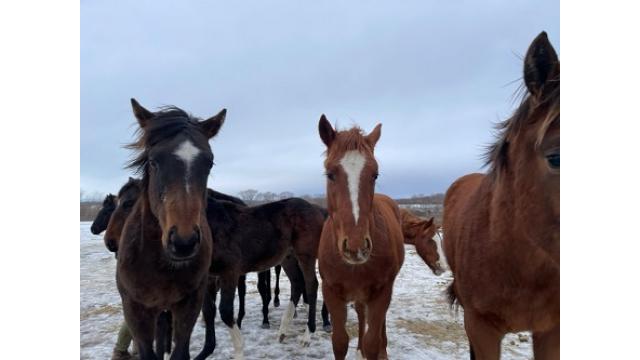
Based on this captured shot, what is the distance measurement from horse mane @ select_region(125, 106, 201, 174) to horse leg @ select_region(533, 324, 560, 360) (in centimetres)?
288

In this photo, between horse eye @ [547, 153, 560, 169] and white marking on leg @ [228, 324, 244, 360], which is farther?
white marking on leg @ [228, 324, 244, 360]

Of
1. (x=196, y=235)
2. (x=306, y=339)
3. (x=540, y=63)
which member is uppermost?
(x=540, y=63)

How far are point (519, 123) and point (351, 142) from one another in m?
1.62

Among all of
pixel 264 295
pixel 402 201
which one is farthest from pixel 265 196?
pixel 402 201

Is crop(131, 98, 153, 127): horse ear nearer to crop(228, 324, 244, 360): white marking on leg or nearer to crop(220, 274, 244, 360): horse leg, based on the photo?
crop(220, 274, 244, 360): horse leg

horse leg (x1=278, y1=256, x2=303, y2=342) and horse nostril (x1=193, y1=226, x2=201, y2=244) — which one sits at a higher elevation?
horse nostril (x1=193, y1=226, x2=201, y2=244)

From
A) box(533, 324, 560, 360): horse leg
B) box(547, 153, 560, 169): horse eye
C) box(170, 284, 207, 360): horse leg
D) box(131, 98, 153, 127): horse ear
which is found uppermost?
box(131, 98, 153, 127): horse ear

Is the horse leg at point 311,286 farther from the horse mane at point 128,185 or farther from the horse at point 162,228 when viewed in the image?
the horse mane at point 128,185

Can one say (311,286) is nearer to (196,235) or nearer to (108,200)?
(108,200)

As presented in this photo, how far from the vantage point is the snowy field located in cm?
515

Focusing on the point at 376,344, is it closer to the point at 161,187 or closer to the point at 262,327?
the point at 161,187

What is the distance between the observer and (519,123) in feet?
5.85

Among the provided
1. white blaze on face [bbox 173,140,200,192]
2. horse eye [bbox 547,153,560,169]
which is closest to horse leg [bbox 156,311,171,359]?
white blaze on face [bbox 173,140,200,192]
